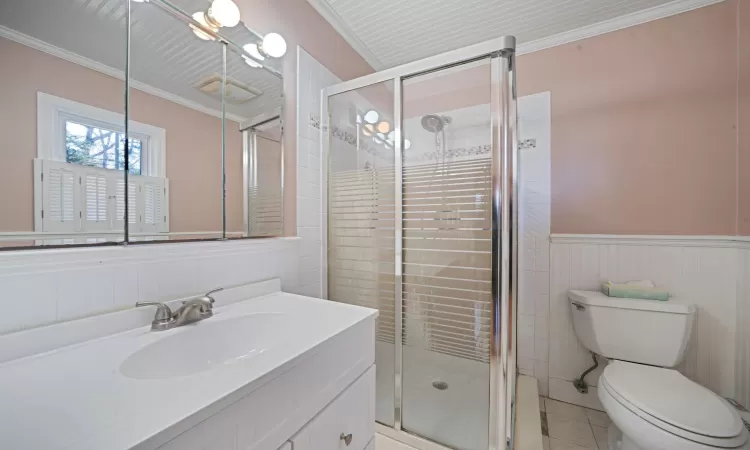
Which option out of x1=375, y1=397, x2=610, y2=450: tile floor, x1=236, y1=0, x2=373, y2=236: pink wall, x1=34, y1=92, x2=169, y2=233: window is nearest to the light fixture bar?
x1=236, y1=0, x2=373, y2=236: pink wall

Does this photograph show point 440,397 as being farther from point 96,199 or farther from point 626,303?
point 96,199

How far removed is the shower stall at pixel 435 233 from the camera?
46.6 inches

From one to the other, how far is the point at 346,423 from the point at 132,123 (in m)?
1.12

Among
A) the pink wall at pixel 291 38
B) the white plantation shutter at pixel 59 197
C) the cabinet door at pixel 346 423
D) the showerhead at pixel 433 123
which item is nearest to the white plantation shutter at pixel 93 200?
the white plantation shutter at pixel 59 197

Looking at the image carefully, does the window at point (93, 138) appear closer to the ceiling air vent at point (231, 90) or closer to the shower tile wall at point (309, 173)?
the ceiling air vent at point (231, 90)

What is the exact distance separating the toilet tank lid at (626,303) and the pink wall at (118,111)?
6.19ft

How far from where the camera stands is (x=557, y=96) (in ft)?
6.09

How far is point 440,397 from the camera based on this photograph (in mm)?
1367

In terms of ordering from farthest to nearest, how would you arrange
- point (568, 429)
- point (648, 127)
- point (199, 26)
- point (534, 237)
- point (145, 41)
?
point (534, 237)
point (648, 127)
point (568, 429)
point (199, 26)
point (145, 41)

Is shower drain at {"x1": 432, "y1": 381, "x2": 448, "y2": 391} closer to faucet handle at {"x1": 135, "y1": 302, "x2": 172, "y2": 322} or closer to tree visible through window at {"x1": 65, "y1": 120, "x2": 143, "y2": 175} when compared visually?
faucet handle at {"x1": 135, "y1": 302, "x2": 172, "y2": 322}

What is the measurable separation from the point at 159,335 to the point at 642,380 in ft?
6.21

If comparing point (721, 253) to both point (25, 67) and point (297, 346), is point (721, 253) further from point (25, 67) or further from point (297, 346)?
point (25, 67)

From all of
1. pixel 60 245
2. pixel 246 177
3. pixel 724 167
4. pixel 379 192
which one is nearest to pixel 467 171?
pixel 379 192

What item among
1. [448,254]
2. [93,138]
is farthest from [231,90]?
[448,254]
